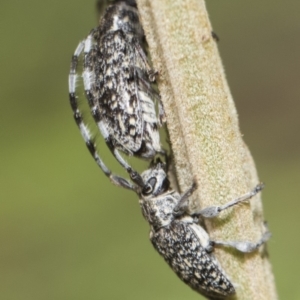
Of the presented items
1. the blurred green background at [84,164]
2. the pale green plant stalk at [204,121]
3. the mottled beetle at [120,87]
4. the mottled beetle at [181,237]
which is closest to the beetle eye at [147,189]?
the mottled beetle at [181,237]

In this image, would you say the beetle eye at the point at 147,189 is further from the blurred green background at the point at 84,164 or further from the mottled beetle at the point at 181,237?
the blurred green background at the point at 84,164

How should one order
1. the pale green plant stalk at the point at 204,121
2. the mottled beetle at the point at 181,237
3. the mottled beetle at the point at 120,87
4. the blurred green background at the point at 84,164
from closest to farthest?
the pale green plant stalk at the point at 204,121, the mottled beetle at the point at 181,237, the mottled beetle at the point at 120,87, the blurred green background at the point at 84,164

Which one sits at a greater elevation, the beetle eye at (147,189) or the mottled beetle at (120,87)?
the mottled beetle at (120,87)

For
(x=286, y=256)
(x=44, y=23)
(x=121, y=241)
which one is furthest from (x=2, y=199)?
(x=286, y=256)

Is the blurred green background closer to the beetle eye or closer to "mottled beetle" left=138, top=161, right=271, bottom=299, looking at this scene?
"mottled beetle" left=138, top=161, right=271, bottom=299

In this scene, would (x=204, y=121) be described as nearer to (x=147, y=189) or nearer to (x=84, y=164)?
(x=147, y=189)

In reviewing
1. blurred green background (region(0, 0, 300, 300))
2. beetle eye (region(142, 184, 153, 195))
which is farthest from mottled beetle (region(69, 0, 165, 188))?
blurred green background (region(0, 0, 300, 300))

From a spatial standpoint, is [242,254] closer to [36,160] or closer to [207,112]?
[207,112]
